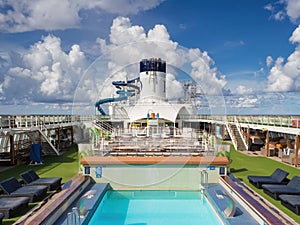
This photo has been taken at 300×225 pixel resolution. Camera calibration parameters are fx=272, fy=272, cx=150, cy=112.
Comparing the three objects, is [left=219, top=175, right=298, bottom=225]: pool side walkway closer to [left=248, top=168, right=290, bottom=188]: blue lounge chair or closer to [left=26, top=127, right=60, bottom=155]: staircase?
[left=248, top=168, right=290, bottom=188]: blue lounge chair

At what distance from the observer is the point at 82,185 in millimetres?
6508

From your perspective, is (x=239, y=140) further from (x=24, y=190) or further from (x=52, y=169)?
(x=24, y=190)

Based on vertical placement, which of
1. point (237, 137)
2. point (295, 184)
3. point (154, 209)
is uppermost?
point (237, 137)

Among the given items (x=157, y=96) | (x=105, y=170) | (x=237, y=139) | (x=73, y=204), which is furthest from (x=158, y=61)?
(x=73, y=204)

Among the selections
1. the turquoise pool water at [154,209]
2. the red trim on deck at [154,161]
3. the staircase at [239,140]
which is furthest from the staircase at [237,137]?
the turquoise pool water at [154,209]

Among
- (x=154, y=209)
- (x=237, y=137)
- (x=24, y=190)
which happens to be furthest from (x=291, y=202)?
(x=237, y=137)

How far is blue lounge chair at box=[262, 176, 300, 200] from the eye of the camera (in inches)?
232

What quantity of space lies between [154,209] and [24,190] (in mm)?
2873

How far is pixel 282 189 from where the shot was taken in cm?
609

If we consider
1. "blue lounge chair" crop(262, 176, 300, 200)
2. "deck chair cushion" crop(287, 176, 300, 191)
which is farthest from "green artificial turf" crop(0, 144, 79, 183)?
"deck chair cushion" crop(287, 176, 300, 191)

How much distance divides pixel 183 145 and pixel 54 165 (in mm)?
5051

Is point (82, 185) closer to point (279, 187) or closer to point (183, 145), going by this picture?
point (183, 145)

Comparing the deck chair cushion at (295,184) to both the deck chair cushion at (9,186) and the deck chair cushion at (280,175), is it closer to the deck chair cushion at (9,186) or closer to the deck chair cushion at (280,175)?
the deck chair cushion at (280,175)

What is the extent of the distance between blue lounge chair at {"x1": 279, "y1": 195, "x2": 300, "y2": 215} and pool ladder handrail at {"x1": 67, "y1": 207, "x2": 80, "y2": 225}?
3.93 meters
